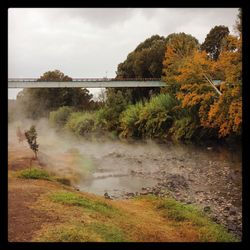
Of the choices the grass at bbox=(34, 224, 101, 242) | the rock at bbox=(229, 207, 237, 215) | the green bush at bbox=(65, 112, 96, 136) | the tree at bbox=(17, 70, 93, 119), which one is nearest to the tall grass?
the green bush at bbox=(65, 112, 96, 136)

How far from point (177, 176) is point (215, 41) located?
1.63 meters

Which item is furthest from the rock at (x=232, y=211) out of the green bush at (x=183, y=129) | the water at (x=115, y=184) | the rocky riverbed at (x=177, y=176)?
the green bush at (x=183, y=129)

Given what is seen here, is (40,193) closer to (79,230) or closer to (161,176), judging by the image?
(79,230)

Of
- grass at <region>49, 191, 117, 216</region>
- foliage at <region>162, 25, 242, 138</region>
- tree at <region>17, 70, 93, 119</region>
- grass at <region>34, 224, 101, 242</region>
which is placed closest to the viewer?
grass at <region>34, 224, 101, 242</region>

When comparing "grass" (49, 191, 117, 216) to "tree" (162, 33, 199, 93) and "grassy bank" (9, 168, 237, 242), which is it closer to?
"grassy bank" (9, 168, 237, 242)

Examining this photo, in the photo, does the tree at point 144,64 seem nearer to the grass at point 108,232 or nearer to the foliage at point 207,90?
the foliage at point 207,90

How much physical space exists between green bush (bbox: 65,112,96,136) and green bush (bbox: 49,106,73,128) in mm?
59

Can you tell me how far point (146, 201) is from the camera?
4285 millimetres

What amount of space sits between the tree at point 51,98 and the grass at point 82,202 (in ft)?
3.04

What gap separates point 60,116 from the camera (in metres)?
4.54

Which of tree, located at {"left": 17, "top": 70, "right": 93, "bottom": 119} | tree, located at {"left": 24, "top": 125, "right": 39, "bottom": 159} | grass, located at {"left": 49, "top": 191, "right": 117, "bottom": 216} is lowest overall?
grass, located at {"left": 49, "top": 191, "right": 117, "bottom": 216}

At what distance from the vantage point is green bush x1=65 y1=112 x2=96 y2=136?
4596 mm
